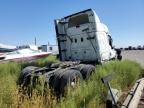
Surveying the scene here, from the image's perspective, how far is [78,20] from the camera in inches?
563

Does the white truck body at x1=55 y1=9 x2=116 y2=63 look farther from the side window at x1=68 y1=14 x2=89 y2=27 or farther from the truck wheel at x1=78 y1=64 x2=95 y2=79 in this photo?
the truck wheel at x1=78 y1=64 x2=95 y2=79

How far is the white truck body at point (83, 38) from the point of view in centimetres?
1359

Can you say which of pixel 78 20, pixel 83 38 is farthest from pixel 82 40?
pixel 78 20

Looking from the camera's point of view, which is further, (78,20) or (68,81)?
(78,20)

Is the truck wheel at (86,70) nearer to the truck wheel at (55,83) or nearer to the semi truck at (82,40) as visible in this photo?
the semi truck at (82,40)

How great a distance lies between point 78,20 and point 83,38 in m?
0.86

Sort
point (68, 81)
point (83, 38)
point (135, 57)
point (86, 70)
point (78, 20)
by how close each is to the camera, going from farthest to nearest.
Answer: point (135, 57) < point (78, 20) < point (83, 38) < point (86, 70) < point (68, 81)

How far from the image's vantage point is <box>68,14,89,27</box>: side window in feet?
45.3

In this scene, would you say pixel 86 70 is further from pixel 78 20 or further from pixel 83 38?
pixel 78 20

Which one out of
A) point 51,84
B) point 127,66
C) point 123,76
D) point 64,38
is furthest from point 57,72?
point 64,38

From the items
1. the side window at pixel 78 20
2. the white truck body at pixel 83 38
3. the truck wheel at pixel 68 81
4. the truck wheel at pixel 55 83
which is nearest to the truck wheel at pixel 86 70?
the truck wheel at pixel 68 81

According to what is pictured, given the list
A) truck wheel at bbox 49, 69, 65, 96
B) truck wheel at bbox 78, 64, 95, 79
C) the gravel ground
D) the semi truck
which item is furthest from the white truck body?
truck wheel at bbox 49, 69, 65, 96

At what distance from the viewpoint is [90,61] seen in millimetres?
13828

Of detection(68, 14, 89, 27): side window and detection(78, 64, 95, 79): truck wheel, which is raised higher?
detection(68, 14, 89, 27): side window
